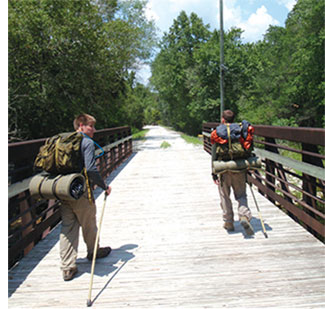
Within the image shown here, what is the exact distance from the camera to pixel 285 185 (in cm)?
482

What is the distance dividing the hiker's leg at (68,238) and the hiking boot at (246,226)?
2014 mm

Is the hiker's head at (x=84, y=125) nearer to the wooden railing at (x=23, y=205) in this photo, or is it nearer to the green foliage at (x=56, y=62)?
the wooden railing at (x=23, y=205)

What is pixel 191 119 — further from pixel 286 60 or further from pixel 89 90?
pixel 89 90

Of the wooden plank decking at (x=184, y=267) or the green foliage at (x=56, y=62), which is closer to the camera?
the wooden plank decking at (x=184, y=267)

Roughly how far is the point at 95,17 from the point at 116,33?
2747 millimetres

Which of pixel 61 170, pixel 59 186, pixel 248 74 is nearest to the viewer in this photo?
pixel 59 186

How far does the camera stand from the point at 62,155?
2855 mm

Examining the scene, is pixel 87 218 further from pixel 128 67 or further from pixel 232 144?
pixel 128 67

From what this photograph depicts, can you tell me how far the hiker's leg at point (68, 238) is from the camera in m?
3.03

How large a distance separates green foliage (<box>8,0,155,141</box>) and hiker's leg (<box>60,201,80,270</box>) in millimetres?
10704

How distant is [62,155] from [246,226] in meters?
2.38

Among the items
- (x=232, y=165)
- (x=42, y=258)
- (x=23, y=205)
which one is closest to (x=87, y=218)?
(x=42, y=258)

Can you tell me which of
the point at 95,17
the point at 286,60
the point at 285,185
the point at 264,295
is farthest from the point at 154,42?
the point at 264,295

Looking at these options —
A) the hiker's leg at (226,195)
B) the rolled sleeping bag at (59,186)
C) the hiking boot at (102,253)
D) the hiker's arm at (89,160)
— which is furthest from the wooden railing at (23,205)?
the hiker's leg at (226,195)
